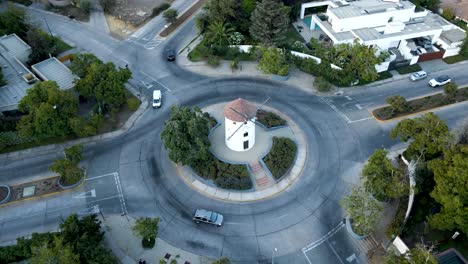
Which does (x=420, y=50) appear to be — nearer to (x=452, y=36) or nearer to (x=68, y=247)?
(x=452, y=36)

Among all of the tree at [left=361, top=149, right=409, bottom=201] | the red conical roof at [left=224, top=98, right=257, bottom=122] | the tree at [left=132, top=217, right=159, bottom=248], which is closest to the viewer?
the tree at [left=132, top=217, right=159, bottom=248]

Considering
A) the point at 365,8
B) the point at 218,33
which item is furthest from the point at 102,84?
the point at 365,8

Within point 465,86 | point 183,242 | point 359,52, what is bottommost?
point 183,242

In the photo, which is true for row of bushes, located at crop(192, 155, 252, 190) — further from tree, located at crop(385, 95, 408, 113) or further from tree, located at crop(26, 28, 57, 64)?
tree, located at crop(26, 28, 57, 64)

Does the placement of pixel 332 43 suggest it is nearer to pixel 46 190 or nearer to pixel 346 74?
pixel 346 74

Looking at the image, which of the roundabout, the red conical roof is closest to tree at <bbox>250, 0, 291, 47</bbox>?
the roundabout

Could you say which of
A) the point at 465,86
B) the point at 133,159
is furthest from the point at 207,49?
the point at 465,86
